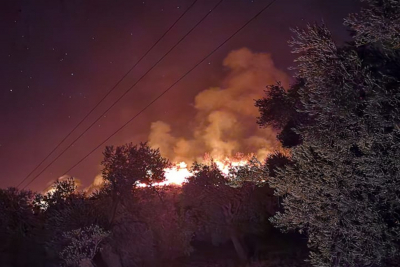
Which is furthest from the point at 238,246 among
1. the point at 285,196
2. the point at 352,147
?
the point at 352,147

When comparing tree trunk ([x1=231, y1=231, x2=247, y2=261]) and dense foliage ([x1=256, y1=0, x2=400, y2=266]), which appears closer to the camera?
dense foliage ([x1=256, y1=0, x2=400, y2=266])

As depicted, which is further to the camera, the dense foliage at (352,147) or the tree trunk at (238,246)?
the tree trunk at (238,246)

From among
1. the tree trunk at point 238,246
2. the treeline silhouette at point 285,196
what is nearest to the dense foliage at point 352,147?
the treeline silhouette at point 285,196

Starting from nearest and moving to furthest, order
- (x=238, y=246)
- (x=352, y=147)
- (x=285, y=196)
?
(x=352, y=147), (x=285, y=196), (x=238, y=246)

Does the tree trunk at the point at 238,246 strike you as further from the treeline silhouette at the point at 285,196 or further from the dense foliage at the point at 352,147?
the dense foliage at the point at 352,147

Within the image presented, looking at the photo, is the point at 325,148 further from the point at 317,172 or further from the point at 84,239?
the point at 84,239

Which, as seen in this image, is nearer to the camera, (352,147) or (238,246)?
(352,147)

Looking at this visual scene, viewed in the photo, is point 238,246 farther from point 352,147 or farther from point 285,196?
point 352,147

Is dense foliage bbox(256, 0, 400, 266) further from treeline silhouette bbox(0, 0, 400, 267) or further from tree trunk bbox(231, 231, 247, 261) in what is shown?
tree trunk bbox(231, 231, 247, 261)

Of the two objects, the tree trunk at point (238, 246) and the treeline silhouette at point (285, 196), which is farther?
the tree trunk at point (238, 246)

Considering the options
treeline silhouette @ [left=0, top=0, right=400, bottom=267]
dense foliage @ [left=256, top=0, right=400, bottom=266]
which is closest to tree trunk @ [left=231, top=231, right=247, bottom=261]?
treeline silhouette @ [left=0, top=0, right=400, bottom=267]

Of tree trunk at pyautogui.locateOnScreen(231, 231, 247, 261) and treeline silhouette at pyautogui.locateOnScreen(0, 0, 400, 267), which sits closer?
treeline silhouette at pyautogui.locateOnScreen(0, 0, 400, 267)

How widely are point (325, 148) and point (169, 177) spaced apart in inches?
1182

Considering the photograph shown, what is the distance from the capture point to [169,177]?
141ft
